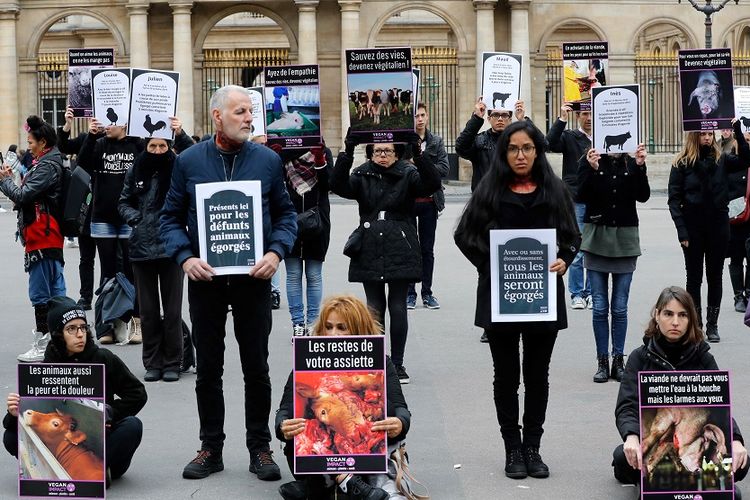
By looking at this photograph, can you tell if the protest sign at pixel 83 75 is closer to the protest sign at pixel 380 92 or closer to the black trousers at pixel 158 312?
the black trousers at pixel 158 312

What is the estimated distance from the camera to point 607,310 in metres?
10.1

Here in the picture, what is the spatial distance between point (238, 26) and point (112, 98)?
39443mm

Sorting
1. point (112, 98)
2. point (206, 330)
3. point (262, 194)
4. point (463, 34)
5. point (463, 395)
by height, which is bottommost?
point (463, 395)

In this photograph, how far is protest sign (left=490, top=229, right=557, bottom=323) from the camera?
744 centimetres

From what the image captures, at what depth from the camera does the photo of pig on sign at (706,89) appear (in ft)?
37.8

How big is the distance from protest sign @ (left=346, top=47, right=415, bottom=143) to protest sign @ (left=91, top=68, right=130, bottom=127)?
285cm

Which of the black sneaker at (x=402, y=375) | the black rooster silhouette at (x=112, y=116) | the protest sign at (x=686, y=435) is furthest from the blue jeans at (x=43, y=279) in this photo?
the protest sign at (x=686, y=435)

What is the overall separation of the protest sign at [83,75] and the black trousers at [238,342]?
248 inches

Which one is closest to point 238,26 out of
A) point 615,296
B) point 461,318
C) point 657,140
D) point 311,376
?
point 657,140

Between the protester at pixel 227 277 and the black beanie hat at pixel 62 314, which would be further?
the black beanie hat at pixel 62 314

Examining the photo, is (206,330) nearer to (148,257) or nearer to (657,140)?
(148,257)

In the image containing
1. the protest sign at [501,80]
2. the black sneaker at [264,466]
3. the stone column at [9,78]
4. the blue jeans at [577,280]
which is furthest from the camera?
the stone column at [9,78]

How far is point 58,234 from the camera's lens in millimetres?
11227

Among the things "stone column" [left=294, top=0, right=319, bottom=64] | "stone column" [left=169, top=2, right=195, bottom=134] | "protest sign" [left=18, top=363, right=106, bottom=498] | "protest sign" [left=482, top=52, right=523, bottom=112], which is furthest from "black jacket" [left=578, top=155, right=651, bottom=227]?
"stone column" [left=169, top=2, right=195, bottom=134]
